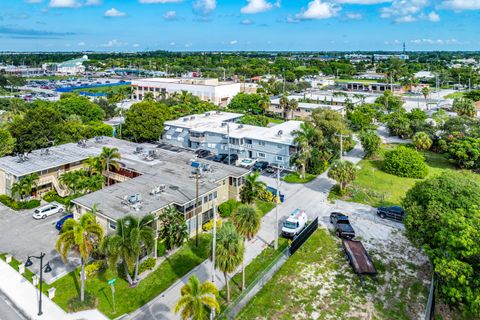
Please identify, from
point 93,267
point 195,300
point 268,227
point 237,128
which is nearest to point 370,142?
point 237,128

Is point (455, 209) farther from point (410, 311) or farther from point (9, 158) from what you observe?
point (9, 158)

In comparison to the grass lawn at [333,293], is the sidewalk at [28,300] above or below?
above

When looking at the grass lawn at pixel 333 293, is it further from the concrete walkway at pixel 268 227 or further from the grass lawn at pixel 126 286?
the grass lawn at pixel 126 286

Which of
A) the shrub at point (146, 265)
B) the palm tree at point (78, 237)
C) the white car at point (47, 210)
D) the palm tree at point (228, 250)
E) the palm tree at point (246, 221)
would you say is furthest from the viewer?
the white car at point (47, 210)

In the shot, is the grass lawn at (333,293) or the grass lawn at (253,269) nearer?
the grass lawn at (333,293)

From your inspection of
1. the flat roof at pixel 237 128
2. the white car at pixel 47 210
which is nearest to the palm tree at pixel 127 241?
the white car at pixel 47 210

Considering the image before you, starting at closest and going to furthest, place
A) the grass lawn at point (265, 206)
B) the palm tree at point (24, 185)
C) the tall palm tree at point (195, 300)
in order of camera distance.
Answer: the tall palm tree at point (195, 300), the palm tree at point (24, 185), the grass lawn at point (265, 206)

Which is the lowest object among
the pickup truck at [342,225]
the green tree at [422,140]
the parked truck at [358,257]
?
the parked truck at [358,257]
